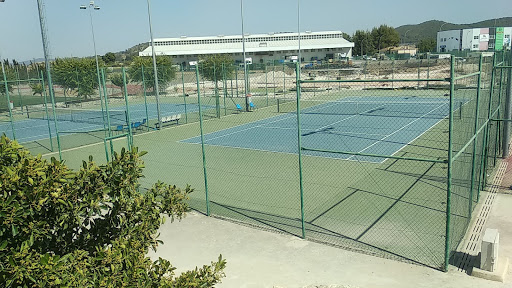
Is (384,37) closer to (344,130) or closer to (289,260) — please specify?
(344,130)

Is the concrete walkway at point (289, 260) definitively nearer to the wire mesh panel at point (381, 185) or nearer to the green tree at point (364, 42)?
the wire mesh panel at point (381, 185)

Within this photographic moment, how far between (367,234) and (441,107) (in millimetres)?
21212

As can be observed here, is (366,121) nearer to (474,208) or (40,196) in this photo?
(474,208)

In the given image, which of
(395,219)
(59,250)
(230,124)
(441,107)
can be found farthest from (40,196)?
(441,107)

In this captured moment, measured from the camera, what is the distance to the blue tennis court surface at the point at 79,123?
76.1 feet

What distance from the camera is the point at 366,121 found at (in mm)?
22344

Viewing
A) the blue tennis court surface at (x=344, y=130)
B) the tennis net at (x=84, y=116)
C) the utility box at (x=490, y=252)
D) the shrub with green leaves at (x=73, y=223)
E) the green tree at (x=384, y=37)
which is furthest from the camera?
the green tree at (x=384, y=37)

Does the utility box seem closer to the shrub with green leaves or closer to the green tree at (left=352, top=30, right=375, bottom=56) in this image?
the shrub with green leaves

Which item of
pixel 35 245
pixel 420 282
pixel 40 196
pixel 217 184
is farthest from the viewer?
pixel 217 184

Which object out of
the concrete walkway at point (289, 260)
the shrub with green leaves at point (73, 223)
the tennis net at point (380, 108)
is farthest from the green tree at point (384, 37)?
the shrub with green leaves at point (73, 223)

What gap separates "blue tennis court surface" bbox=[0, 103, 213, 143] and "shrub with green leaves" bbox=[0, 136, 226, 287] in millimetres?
19408

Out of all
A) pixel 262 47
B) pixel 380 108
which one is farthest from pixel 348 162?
pixel 262 47

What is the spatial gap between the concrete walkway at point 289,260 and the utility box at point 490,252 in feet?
0.84

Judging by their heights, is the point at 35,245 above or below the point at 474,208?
above
